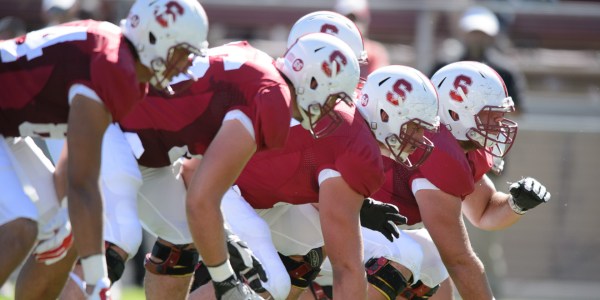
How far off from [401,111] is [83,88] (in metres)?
1.80

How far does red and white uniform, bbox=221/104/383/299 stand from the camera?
5.49m

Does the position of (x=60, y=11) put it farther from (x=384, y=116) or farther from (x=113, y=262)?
(x=113, y=262)

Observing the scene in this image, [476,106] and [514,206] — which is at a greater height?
[476,106]

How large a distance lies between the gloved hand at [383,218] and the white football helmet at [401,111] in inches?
9.4

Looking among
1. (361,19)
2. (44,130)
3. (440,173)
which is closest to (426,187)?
(440,173)

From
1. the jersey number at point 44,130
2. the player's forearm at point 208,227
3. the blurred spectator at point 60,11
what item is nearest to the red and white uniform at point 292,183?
the player's forearm at point 208,227

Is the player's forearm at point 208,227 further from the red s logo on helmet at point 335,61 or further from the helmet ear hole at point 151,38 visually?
the red s logo on helmet at point 335,61

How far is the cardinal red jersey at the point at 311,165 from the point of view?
17.9 feet

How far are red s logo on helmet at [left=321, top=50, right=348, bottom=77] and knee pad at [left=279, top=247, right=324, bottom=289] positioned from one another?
120 centimetres

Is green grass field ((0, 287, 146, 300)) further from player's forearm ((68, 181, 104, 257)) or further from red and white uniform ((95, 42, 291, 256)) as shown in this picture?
player's forearm ((68, 181, 104, 257))

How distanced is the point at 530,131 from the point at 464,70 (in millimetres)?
3590

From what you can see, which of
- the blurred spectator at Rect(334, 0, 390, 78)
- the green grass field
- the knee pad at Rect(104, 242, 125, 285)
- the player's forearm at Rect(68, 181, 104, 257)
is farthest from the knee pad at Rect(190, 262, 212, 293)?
the blurred spectator at Rect(334, 0, 390, 78)

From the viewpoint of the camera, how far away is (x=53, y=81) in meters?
4.72

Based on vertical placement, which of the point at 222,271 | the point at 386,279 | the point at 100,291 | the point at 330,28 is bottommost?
the point at 100,291
